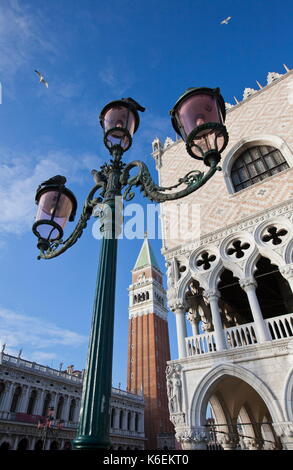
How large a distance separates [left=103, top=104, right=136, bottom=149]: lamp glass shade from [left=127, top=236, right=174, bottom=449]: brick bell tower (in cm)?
4207

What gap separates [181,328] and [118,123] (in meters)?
6.43

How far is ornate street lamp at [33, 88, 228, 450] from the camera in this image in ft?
7.22

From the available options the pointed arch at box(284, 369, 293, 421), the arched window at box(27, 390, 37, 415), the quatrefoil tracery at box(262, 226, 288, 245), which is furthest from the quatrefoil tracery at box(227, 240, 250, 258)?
the arched window at box(27, 390, 37, 415)

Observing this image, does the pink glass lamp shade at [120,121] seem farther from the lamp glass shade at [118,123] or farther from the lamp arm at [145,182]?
the lamp arm at [145,182]

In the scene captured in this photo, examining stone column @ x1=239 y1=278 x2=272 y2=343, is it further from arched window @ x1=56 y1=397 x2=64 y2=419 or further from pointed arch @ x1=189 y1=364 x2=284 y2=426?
arched window @ x1=56 y1=397 x2=64 y2=419

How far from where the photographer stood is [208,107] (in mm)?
3174

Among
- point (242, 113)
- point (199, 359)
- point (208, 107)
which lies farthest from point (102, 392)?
point (242, 113)

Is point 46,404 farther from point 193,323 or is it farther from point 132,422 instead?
point 193,323

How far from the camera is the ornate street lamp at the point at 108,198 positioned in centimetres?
220

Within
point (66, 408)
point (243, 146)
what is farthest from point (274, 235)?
point (66, 408)

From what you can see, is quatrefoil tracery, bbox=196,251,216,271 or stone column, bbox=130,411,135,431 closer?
quatrefoil tracery, bbox=196,251,216,271

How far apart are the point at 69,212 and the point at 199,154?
1917 millimetres

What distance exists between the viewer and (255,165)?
10.1 meters

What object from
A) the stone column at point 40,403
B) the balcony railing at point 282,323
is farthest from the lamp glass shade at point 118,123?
the stone column at point 40,403
